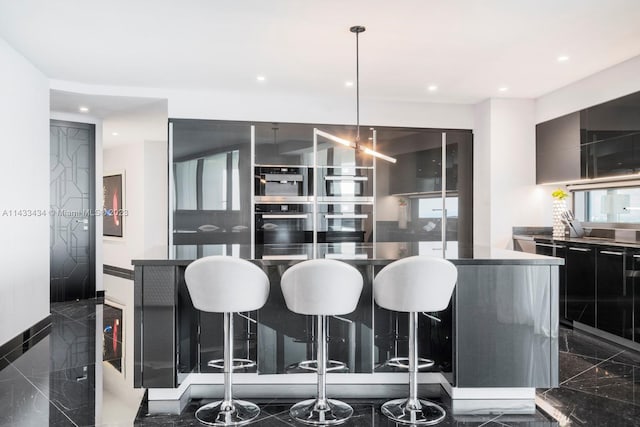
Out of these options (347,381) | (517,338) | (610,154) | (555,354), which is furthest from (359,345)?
(610,154)

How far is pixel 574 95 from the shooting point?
4.94 metres

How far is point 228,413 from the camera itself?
106 inches

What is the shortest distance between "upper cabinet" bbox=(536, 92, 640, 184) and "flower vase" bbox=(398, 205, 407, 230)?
1634 mm

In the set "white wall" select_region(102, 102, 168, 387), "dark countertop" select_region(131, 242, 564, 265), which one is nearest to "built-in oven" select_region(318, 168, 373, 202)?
"dark countertop" select_region(131, 242, 564, 265)

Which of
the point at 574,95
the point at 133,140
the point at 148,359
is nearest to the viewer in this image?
the point at 148,359

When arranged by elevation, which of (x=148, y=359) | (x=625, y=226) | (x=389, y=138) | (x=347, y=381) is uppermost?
(x=389, y=138)

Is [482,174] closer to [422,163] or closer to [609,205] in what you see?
[422,163]

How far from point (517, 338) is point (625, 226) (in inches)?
108

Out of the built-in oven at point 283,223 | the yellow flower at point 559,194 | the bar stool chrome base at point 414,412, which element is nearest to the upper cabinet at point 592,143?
the yellow flower at point 559,194

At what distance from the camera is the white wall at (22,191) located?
3877 mm

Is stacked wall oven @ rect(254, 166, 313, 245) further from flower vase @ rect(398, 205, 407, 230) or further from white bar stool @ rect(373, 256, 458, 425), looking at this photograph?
white bar stool @ rect(373, 256, 458, 425)

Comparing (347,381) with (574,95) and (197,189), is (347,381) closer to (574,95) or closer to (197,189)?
(197,189)

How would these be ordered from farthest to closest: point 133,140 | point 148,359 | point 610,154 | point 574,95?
point 133,140 → point 574,95 → point 610,154 → point 148,359

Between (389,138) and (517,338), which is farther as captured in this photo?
(389,138)
